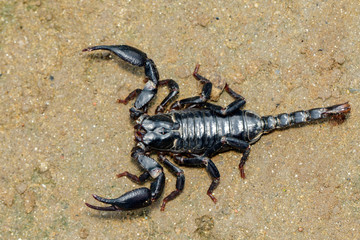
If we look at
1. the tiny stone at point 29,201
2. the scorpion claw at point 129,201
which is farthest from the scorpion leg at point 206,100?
the tiny stone at point 29,201

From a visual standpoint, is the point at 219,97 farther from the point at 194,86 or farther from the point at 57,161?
the point at 57,161

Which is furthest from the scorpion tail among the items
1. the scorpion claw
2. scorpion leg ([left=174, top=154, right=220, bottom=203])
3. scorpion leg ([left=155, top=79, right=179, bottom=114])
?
the scorpion claw

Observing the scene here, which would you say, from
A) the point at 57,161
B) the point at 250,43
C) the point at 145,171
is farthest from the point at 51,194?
the point at 250,43

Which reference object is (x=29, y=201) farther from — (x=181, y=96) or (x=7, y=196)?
(x=181, y=96)

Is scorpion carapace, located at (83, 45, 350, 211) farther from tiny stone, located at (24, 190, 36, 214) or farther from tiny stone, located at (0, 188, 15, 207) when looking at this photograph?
tiny stone, located at (0, 188, 15, 207)

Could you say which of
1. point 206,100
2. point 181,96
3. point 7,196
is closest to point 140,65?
point 181,96

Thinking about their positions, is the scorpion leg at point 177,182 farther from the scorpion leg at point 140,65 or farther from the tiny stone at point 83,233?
the tiny stone at point 83,233

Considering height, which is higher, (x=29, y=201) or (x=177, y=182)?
(x=177, y=182)
